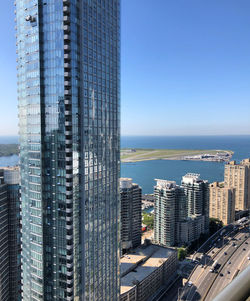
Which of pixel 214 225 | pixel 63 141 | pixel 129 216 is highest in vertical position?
pixel 63 141

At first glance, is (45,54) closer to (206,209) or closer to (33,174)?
(33,174)

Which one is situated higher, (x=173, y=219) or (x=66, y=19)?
(x=66, y=19)

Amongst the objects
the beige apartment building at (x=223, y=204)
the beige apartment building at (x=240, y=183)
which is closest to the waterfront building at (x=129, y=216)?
the beige apartment building at (x=223, y=204)

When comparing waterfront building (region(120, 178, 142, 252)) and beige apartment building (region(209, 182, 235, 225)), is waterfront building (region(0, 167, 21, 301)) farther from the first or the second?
beige apartment building (region(209, 182, 235, 225))

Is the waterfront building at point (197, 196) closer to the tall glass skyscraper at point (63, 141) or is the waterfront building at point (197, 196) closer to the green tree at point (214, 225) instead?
the green tree at point (214, 225)

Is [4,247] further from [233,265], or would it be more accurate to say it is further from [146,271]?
[233,265]

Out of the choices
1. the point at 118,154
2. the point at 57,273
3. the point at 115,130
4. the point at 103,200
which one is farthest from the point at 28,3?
the point at 57,273

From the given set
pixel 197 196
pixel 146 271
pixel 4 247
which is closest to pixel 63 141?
pixel 4 247
